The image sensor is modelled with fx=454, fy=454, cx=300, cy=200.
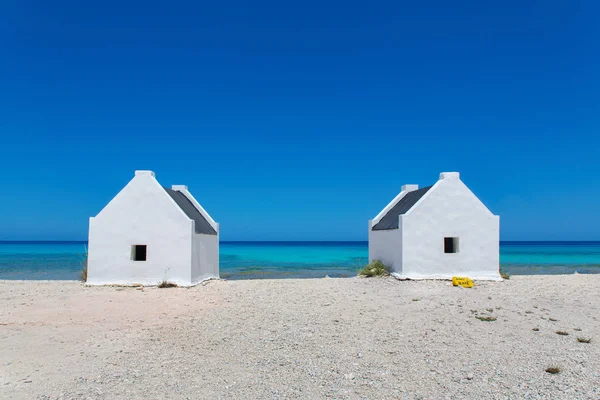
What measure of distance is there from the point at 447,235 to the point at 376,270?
3.48 meters

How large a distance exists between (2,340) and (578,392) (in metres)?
11.1

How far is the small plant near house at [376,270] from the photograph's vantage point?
2017 centimetres

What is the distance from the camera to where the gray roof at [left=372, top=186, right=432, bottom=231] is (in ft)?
66.5

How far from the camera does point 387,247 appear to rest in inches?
821

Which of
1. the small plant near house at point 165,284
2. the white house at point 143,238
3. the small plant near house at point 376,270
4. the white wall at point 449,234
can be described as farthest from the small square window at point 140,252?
the white wall at point 449,234

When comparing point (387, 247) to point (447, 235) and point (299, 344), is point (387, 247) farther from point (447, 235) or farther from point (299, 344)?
point (299, 344)

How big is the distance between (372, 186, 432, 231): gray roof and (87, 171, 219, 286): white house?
874 cm

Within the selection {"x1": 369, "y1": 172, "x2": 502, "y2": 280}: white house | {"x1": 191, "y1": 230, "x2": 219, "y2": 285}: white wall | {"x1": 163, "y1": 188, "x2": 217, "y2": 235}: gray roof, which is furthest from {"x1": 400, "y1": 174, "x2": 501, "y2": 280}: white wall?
{"x1": 163, "y1": 188, "x2": 217, "y2": 235}: gray roof

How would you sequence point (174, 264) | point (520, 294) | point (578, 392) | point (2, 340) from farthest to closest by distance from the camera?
point (174, 264) → point (520, 294) → point (2, 340) → point (578, 392)

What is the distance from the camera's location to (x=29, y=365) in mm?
8125

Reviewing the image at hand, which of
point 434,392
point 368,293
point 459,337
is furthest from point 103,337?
point 368,293

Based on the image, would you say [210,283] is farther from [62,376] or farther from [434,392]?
[434,392]

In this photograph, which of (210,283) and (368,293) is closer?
(368,293)

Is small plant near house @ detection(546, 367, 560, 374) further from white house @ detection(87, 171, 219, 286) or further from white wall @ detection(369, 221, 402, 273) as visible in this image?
white house @ detection(87, 171, 219, 286)
